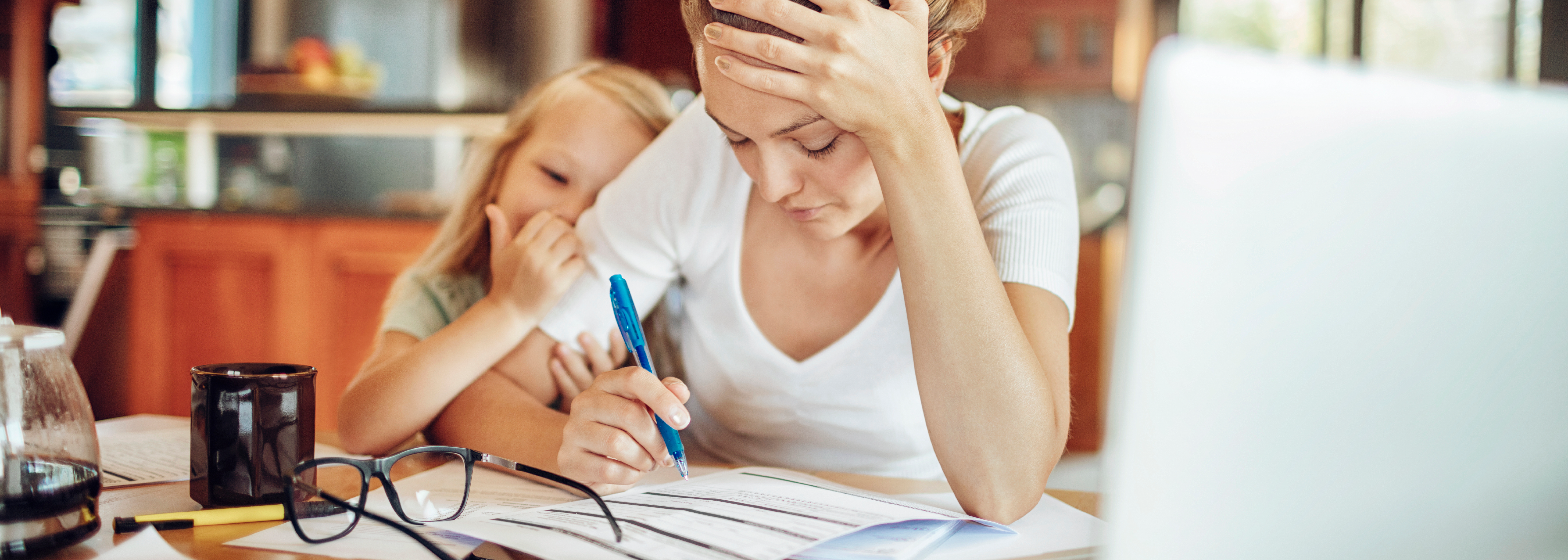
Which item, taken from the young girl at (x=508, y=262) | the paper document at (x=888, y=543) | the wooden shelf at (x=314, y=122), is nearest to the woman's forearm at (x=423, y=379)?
the young girl at (x=508, y=262)

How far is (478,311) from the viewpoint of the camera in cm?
92

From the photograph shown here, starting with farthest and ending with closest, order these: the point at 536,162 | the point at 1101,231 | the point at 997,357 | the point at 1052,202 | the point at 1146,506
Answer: the point at 1101,231 → the point at 536,162 → the point at 1052,202 → the point at 997,357 → the point at 1146,506

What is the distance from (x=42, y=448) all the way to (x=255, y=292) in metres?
2.58

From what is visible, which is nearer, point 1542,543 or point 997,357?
point 1542,543

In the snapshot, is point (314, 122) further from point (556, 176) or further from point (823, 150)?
point (823, 150)

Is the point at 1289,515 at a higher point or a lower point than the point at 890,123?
lower

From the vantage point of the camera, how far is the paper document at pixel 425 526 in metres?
0.56

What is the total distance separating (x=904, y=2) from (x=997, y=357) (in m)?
0.27

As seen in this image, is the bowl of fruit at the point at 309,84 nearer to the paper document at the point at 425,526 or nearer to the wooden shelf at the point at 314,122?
the wooden shelf at the point at 314,122

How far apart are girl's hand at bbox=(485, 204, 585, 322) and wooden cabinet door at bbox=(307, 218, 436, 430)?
184 centimetres

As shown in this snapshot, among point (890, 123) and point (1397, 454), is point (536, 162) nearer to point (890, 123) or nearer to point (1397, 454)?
point (890, 123)

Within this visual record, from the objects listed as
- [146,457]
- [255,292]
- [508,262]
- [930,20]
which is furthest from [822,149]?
[255,292]

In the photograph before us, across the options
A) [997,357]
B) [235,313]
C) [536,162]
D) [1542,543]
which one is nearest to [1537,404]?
[1542,543]

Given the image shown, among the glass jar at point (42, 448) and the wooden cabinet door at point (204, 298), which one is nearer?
the glass jar at point (42, 448)
